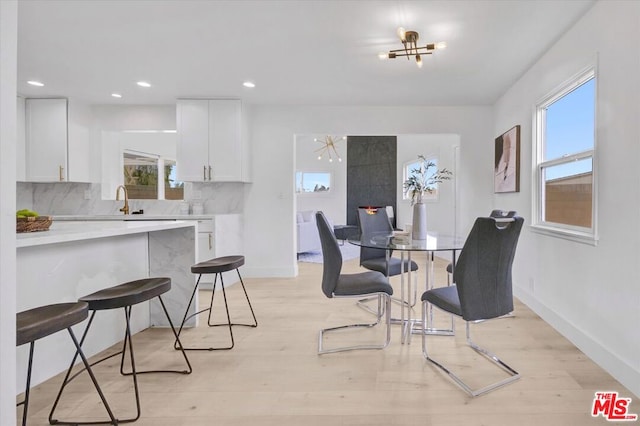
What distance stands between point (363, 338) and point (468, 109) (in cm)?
352

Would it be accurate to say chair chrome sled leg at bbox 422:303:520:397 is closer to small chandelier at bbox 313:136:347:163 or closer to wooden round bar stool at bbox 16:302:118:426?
wooden round bar stool at bbox 16:302:118:426

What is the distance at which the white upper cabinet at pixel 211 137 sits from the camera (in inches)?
169

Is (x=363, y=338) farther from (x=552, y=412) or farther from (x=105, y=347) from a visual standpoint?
(x=105, y=347)

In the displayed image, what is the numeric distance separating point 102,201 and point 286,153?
271cm

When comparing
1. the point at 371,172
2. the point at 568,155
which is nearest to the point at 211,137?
the point at 568,155

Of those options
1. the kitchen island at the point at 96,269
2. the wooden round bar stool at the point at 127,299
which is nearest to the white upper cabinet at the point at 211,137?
the kitchen island at the point at 96,269

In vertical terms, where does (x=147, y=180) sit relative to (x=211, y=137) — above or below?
below

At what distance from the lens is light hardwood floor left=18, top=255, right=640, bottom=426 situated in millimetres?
1636

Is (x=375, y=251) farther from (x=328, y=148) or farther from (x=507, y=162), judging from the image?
(x=328, y=148)

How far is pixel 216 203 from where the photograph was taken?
4699 mm

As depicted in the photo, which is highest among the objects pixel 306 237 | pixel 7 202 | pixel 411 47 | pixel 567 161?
pixel 411 47

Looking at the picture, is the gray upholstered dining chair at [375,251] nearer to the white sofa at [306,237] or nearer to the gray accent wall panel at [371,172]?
the white sofa at [306,237]

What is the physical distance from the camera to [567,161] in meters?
2.64

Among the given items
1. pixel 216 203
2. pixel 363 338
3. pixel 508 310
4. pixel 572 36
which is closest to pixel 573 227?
pixel 508 310
